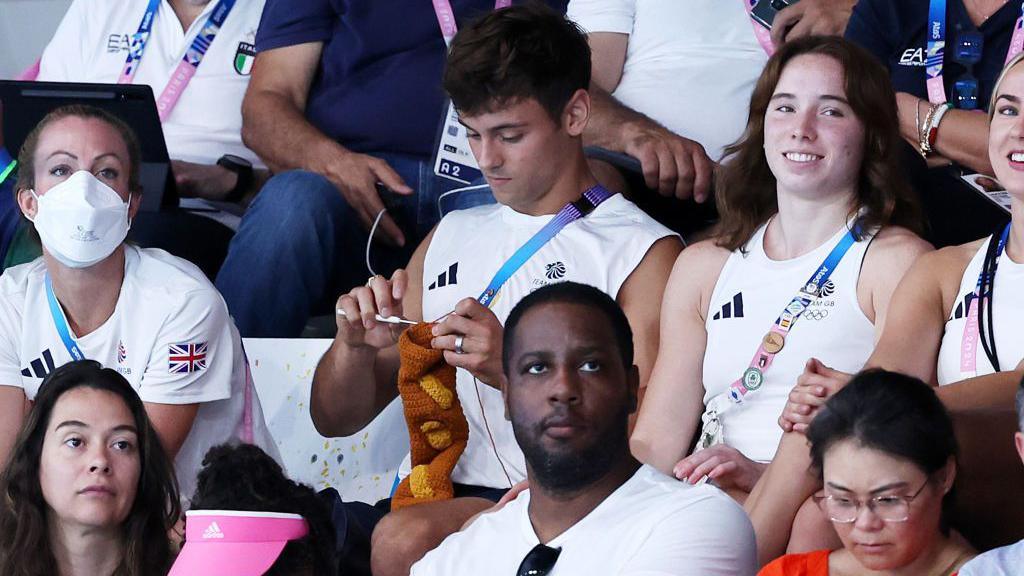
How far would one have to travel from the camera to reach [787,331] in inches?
115

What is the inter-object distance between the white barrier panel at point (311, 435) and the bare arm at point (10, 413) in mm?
618

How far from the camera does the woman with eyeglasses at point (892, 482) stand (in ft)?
7.30

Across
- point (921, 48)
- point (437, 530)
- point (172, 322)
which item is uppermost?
point (921, 48)

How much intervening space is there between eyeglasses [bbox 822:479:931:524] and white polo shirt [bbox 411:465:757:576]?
0.47ft

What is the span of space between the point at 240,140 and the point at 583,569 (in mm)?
2660

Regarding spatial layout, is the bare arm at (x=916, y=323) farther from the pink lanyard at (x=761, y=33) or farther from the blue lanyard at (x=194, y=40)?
the blue lanyard at (x=194, y=40)

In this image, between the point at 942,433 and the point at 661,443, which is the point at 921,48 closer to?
the point at 661,443

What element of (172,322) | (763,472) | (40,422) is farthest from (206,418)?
(763,472)

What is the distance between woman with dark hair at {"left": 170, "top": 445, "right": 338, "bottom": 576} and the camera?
253cm

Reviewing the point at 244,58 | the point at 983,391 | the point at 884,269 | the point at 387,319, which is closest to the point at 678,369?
the point at 884,269

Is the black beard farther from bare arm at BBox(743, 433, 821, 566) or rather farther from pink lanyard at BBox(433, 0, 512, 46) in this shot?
pink lanyard at BBox(433, 0, 512, 46)

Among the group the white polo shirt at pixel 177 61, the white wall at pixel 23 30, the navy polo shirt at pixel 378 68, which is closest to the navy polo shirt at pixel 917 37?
the navy polo shirt at pixel 378 68

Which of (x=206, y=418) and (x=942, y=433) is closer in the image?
(x=942, y=433)

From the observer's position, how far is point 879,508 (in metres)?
2.23
